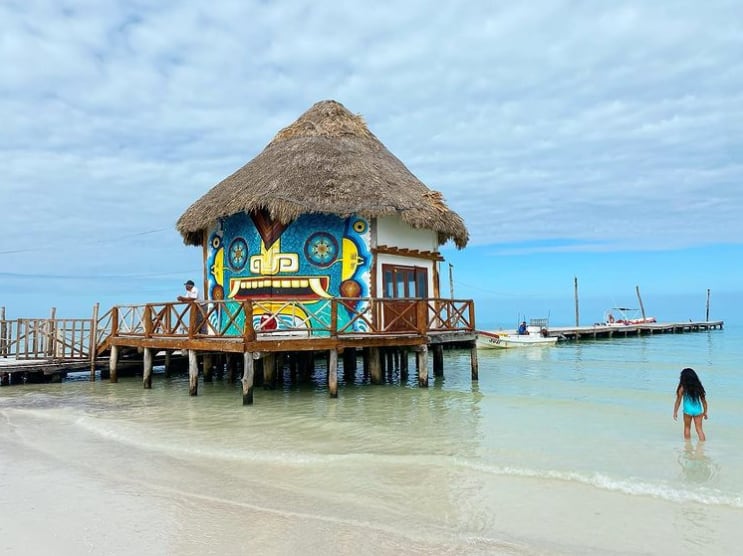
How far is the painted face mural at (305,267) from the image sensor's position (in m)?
15.3

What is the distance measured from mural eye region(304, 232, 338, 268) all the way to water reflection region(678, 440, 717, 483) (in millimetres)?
8947

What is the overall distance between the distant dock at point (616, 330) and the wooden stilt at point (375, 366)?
2758cm

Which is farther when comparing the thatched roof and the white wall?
the white wall

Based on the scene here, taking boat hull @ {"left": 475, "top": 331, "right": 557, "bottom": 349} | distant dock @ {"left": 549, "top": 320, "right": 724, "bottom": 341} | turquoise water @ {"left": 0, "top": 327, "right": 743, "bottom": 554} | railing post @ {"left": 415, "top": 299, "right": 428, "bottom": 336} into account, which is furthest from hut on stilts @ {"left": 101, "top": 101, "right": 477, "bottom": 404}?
distant dock @ {"left": 549, "top": 320, "right": 724, "bottom": 341}

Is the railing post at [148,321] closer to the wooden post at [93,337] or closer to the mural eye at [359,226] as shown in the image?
the wooden post at [93,337]

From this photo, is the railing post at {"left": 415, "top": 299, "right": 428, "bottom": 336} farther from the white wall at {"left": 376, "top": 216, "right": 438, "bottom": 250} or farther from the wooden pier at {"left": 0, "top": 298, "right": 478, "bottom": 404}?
the white wall at {"left": 376, "top": 216, "right": 438, "bottom": 250}

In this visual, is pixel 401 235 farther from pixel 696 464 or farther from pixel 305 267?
pixel 696 464

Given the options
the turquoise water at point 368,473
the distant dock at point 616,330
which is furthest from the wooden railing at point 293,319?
the distant dock at point 616,330

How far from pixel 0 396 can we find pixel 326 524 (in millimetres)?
12766

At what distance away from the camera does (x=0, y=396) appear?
50.9 ft

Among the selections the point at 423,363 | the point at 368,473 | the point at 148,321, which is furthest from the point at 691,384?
the point at 148,321

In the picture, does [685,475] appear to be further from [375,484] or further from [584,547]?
[375,484]

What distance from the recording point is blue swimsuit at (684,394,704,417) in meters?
9.85

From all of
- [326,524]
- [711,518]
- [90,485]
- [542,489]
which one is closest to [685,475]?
[711,518]
